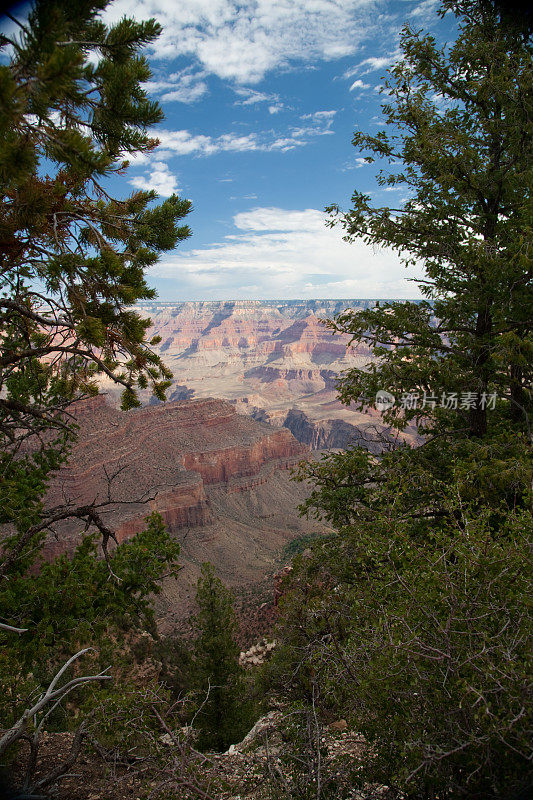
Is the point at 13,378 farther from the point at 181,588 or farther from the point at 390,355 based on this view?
the point at 181,588

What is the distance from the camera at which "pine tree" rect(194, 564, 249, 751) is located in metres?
11.6

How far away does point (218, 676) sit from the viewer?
12547 millimetres

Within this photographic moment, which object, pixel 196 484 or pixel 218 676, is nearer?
pixel 218 676

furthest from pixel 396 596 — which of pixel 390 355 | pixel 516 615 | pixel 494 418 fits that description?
pixel 494 418

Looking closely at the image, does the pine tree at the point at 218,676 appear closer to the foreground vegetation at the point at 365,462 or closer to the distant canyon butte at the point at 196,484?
the foreground vegetation at the point at 365,462

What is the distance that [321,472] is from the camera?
6535mm

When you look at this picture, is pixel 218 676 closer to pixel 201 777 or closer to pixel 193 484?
pixel 201 777

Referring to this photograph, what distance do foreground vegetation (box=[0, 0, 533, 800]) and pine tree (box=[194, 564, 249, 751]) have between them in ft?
21.6

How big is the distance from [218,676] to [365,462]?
10.2m

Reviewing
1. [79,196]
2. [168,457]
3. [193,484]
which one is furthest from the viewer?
[168,457]

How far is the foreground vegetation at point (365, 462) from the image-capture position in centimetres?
264

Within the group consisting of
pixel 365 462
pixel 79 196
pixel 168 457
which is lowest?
pixel 168 457

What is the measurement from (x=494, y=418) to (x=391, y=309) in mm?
2614

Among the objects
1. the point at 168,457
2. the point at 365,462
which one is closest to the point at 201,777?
the point at 365,462
